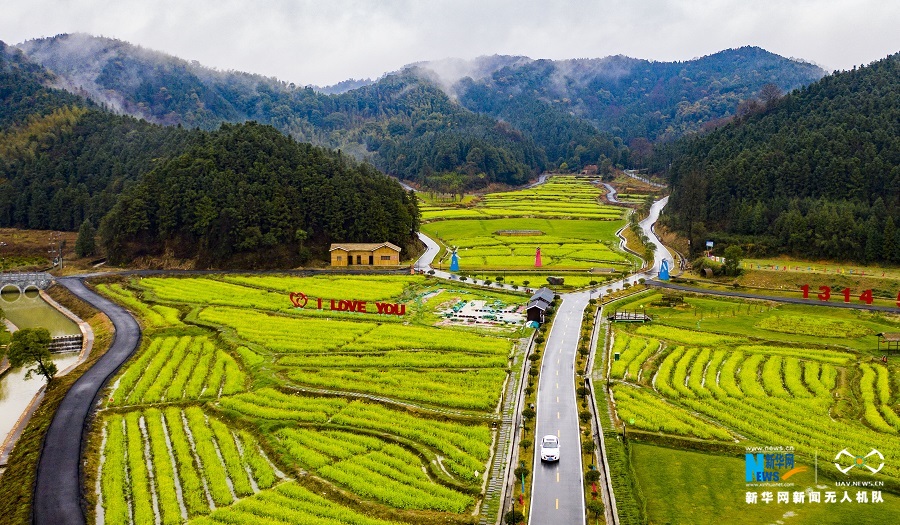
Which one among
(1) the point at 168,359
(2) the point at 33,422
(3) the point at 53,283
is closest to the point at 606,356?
(1) the point at 168,359

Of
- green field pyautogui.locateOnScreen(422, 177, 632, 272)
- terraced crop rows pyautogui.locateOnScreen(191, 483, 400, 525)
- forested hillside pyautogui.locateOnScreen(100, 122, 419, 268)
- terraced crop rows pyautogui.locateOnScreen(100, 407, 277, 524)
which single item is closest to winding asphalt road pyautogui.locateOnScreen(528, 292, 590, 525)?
terraced crop rows pyautogui.locateOnScreen(191, 483, 400, 525)

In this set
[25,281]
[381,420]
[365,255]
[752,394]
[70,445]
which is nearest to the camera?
[70,445]

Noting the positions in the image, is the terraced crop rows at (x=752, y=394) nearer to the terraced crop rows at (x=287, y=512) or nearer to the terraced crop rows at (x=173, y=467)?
the terraced crop rows at (x=287, y=512)

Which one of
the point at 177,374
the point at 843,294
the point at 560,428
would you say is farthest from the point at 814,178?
the point at 177,374

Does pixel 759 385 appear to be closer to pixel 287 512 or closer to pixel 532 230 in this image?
pixel 287 512

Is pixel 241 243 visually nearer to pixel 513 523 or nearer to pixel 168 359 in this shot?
pixel 168 359

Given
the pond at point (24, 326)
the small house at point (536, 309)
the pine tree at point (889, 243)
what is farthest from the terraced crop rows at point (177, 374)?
the pine tree at point (889, 243)

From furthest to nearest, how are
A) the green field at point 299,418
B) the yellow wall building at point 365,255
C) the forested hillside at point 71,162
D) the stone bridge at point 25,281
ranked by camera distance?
the forested hillside at point 71,162, the yellow wall building at point 365,255, the stone bridge at point 25,281, the green field at point 299,418
